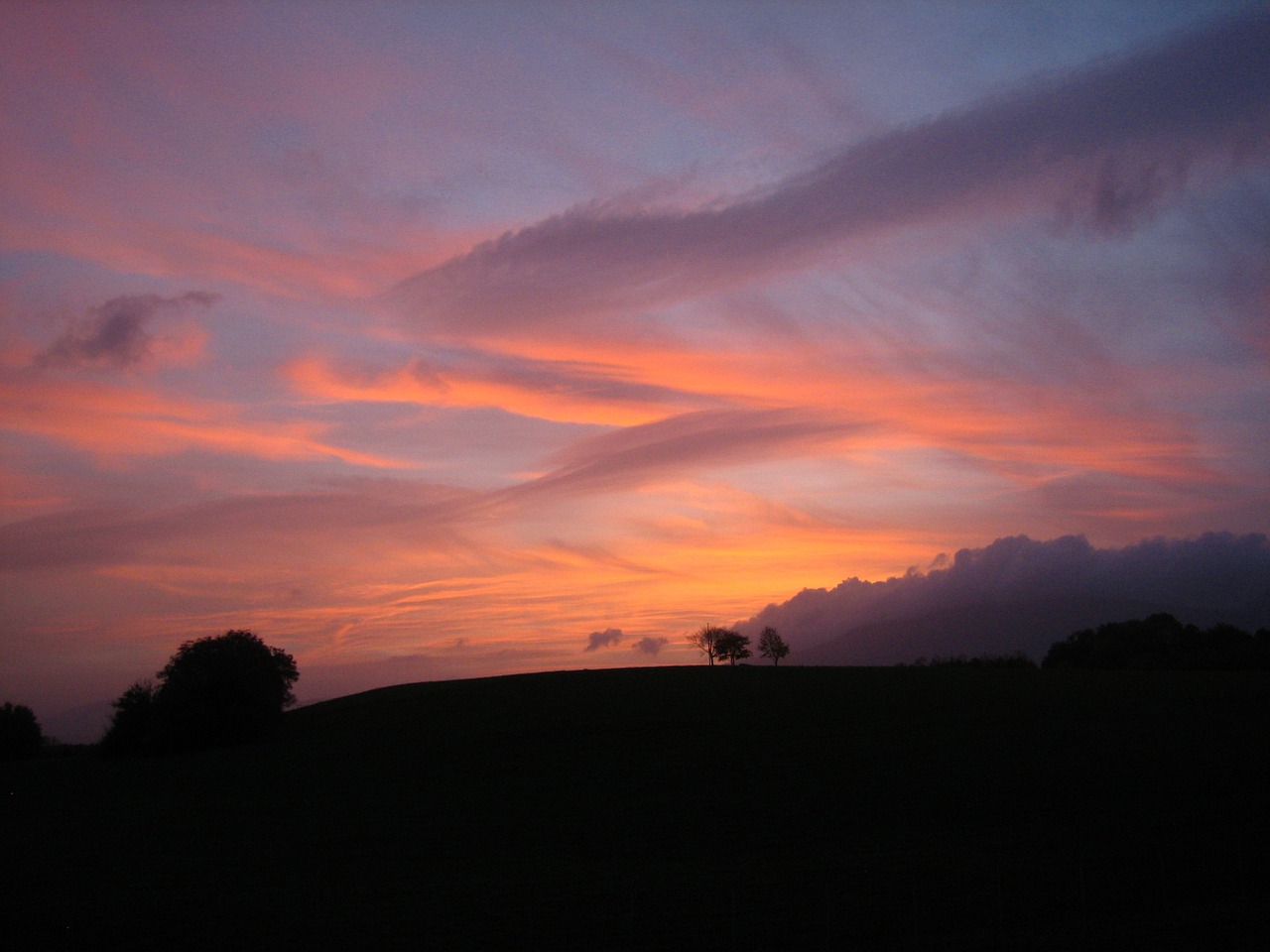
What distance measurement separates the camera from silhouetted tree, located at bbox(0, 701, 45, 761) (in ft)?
290

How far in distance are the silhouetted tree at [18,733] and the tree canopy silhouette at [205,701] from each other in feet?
72.2

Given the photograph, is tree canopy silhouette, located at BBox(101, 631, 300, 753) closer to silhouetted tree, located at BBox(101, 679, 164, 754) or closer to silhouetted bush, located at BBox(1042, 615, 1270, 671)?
silhouetted tree, located at BBox(101, 679, 164, 754)

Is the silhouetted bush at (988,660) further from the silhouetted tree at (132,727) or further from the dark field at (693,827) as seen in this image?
the silhouetted tree at (132,727)

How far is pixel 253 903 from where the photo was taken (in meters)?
30.3

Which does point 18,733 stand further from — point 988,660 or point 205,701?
point 988,660

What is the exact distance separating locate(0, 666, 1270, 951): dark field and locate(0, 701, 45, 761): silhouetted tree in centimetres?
2285

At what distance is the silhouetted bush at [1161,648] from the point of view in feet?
309

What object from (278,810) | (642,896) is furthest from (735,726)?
(642,896)

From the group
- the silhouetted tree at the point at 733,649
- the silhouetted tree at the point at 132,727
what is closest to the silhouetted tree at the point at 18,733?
the silhouetted tree at the point at 132,727

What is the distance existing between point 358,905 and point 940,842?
20.6m

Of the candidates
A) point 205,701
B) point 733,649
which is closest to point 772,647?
point 733,649

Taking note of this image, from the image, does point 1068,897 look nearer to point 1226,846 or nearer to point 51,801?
point 1226,846

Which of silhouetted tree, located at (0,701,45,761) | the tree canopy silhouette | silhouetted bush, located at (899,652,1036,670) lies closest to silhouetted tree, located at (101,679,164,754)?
the tree canopy silhouette

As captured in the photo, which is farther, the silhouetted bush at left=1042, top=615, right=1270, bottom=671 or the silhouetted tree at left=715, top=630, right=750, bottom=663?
the silhouetted tree at left=715, top=630, right=750, bottom=663
